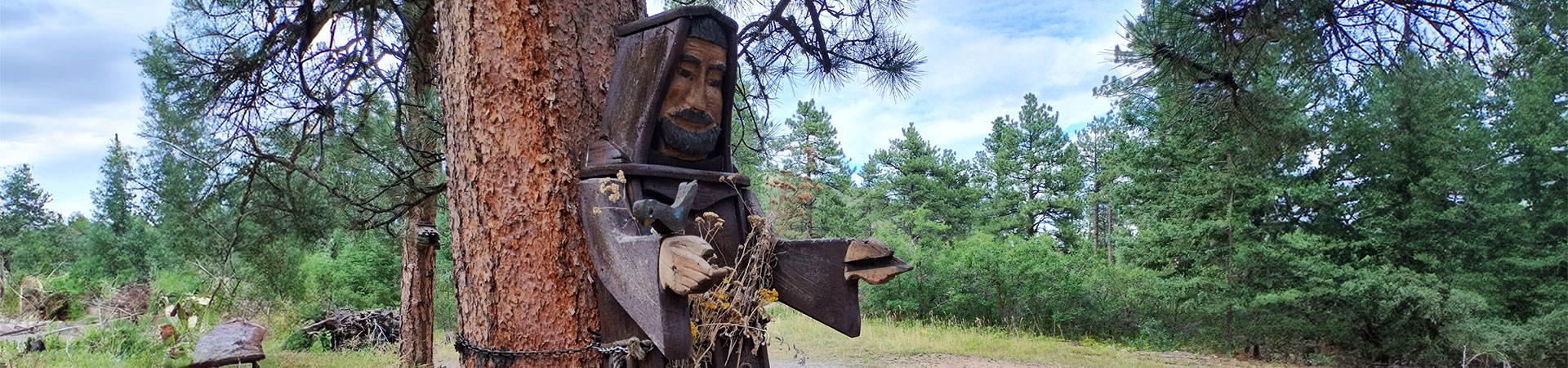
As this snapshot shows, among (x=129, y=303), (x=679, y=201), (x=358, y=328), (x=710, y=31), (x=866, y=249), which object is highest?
(x=710, y=31)

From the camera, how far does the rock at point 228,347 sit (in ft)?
16.9

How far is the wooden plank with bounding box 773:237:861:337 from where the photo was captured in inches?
75.4

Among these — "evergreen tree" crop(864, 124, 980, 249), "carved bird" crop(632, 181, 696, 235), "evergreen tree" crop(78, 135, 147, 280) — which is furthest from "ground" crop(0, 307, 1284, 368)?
"evergreen tree" crop(78, 135, 147, 280)

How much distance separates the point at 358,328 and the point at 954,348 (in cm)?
651

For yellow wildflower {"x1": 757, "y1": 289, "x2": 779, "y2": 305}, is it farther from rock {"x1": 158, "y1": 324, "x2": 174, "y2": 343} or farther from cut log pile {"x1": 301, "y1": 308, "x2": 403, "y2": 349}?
cut log pile {"x1": 301, "y1": 308, "x2": 403, "y2": 349}

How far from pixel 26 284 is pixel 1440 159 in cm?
1656

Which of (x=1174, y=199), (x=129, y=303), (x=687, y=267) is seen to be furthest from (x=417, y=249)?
(x=1174, y=199)

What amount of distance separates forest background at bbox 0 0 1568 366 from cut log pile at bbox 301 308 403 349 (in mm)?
862

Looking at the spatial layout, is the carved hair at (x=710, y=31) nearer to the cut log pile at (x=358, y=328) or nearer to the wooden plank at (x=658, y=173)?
the wooden plank at (x=658, y=173)

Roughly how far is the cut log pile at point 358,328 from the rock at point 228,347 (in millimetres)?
1846

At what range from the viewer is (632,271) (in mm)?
1512

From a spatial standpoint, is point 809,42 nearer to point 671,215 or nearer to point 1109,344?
point 671,215

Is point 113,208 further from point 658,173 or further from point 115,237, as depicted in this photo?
point 658,173

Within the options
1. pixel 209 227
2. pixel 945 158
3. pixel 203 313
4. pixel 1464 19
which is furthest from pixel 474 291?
pixel 945 158
